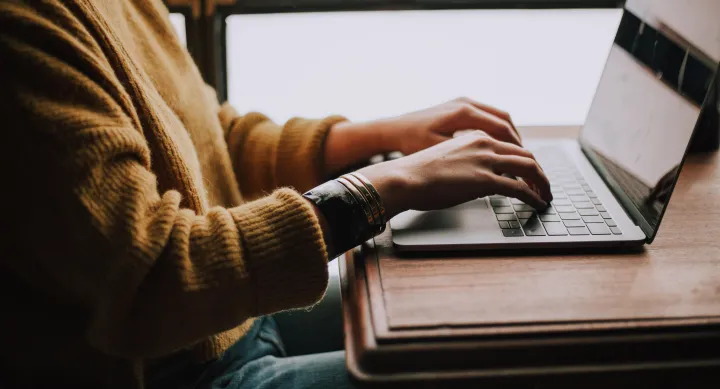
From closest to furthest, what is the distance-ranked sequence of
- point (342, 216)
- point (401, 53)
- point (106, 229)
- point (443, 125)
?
point (106, 229) → point (342, 216) → point (443, 125) → point (401, 53)

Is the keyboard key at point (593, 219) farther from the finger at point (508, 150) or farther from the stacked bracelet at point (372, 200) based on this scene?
the stacked bracelet at point (372, 200)

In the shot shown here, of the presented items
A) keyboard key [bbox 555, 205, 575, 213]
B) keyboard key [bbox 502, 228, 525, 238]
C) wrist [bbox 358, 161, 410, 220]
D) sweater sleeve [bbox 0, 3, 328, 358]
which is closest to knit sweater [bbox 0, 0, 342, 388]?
sweater sleeve [bbox 0, 3, 328, 358]

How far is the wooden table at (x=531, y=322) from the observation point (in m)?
0.53

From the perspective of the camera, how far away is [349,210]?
2.14ft

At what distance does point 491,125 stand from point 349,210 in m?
0.30

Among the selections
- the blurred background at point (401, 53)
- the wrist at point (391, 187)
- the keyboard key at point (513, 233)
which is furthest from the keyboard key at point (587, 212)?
the blurred background at point (401, 53)

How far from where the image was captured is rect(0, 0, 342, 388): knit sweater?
1.68ft

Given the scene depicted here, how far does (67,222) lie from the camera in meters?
0.52

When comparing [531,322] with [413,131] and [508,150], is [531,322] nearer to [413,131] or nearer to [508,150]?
[508,150]

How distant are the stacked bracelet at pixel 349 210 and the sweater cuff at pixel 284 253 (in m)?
0.04

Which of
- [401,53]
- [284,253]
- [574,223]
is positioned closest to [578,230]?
[574,223]

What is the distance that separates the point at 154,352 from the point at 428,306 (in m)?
0.28

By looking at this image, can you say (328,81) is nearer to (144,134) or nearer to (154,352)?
(144,134)

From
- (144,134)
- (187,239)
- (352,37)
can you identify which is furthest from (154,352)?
(352,37)
